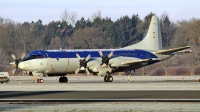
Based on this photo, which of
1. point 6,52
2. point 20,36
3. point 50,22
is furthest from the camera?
point 50,22

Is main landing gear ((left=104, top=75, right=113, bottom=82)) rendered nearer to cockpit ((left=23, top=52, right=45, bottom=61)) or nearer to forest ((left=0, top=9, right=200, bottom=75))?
cockpit ((left=23, top=52, right=45, bottom=61))

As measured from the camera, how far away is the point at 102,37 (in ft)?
543

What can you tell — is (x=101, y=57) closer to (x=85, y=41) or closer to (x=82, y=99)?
(x=82, y=99)

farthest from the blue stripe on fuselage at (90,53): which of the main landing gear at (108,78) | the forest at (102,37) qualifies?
the forest at (102,37)

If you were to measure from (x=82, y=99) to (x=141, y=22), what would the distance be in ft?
480

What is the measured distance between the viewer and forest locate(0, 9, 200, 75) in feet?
373

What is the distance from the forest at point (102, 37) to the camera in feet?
373

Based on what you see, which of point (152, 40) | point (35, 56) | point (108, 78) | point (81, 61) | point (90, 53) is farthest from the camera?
point (152, 40)

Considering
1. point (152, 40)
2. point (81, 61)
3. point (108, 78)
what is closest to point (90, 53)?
point (81, 61)

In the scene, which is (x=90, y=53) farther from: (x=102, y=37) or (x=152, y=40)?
(x=102, y=37)

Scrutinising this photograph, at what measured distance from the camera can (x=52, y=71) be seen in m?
63.2

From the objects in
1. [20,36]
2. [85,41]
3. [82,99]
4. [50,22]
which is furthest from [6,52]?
[82,99]

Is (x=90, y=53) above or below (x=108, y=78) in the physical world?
above

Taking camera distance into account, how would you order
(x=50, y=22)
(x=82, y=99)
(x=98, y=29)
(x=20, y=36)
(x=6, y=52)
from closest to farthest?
(x=82, y=99), (x=6, y=52), (x=20, y=36), (x=98, y=29), (x=50, y=22)
